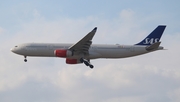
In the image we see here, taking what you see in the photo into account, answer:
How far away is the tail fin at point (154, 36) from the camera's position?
292ft

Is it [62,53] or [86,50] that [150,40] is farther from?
[62,53]

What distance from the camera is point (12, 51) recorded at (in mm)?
90125

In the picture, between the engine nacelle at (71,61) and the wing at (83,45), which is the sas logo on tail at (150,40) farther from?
the engine nacelle at (71,61)

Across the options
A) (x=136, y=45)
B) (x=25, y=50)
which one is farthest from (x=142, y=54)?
(x=25, y=50)

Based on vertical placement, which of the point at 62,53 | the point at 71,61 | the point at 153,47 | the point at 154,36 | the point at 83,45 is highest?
the point at 154,36

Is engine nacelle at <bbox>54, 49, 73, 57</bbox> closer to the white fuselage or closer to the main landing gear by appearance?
the white fuselage

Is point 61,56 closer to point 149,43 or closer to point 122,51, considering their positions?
point 122,51

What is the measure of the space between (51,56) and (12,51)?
360 inches

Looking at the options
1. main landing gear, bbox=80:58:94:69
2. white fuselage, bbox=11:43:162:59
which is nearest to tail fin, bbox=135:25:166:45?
white fuselage, bbox=11:43:162:59

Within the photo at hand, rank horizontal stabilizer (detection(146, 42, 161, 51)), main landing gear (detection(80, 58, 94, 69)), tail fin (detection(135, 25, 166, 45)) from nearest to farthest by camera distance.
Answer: horizontal stabilizer (detection(146, 42, 161, 51)) < main landing gear (detection(80, 58, 94, 69)) < tail fin (detection(135, 25, 166, 45))

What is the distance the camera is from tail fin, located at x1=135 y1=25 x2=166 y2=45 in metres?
88.9

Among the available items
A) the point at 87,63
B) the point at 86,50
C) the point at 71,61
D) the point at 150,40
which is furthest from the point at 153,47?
the point at 71,61

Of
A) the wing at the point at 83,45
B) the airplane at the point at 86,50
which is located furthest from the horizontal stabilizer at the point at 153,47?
the wing at the point at 83,45

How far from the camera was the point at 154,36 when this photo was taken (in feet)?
294
